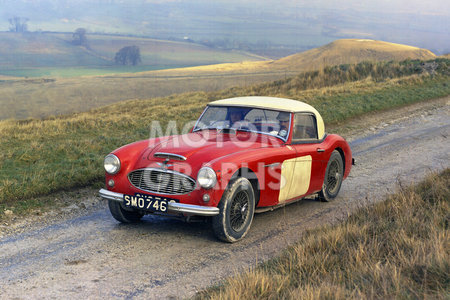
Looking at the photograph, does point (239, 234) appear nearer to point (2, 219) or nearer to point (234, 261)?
point (234, 261)

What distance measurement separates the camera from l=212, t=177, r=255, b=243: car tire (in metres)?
5.59

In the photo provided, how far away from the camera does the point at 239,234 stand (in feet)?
19.3

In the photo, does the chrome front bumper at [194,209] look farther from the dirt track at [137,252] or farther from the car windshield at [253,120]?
the car windshield at [253,120]

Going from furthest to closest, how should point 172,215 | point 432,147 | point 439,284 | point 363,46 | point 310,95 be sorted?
point 363,46
point 310,95
point 432,147
point 172,215
point 439,284

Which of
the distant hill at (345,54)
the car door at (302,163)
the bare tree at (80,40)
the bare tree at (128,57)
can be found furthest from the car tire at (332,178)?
the bare tree at (80,40)

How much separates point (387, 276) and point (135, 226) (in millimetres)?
3559

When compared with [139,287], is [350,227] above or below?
above

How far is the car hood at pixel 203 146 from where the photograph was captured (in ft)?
19.2

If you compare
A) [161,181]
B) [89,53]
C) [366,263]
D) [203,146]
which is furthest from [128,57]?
[366,263]

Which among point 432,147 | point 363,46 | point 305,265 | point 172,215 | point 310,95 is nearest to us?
point 305,265

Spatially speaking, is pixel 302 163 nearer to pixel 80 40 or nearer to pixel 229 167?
pixel 229 167

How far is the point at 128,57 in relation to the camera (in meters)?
135

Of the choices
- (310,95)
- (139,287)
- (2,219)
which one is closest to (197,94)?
(310,95)

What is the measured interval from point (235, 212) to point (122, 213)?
62.0 inches
